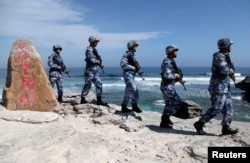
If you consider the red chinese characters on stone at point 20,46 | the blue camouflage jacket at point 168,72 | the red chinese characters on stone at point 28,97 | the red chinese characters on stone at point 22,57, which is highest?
the red chinese characters on stone at point 20,46

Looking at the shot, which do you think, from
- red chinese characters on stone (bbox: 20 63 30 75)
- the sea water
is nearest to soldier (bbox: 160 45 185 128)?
red chinese characters on stone (bbox: 20 63 30 75)

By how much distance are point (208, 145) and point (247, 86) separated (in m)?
21.4

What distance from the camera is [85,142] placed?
5797 mm

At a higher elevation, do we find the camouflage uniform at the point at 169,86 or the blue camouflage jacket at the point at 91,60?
the blue camouflage jacket at the point at 91,60

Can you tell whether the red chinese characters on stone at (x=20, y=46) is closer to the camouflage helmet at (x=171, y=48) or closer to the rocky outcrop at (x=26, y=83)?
the rocky outcrop at (x=26, y=83)

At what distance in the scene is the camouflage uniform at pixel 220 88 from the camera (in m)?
6.19

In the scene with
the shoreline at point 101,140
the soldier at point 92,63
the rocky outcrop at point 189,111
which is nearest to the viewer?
the shoreline at point 101,140

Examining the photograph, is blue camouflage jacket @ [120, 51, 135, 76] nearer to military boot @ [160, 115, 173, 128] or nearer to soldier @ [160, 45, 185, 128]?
soldier @ [160, 45, 185, 128]

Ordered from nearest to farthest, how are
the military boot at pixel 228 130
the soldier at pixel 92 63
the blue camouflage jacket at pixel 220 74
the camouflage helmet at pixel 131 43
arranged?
the blue camouflage jacket at pixel 220 74 < the military boot at pixel 228 130 < the camouflage helmet at pixel 131 43 < the soldier at pixel 92 63

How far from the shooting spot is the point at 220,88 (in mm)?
6234

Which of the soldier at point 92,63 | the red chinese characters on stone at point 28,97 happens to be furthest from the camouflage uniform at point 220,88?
the red chinese characters on stone at point 28,97

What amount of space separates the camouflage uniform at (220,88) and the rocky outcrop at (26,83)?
434 cm

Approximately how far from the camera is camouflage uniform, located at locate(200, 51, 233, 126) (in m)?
6.19

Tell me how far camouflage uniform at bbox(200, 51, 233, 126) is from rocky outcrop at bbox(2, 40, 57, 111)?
4.34m
